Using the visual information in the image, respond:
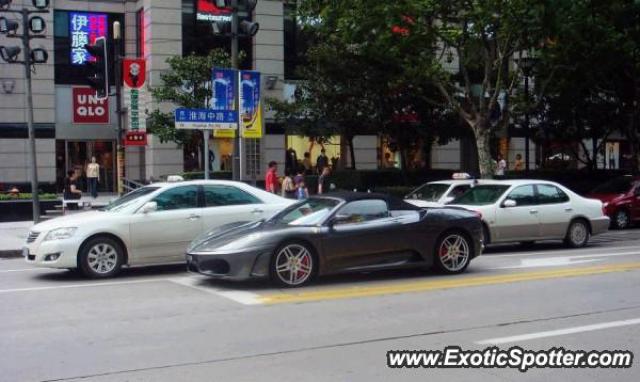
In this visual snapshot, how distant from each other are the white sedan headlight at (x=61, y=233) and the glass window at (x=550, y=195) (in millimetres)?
9457

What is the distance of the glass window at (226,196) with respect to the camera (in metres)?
12.5

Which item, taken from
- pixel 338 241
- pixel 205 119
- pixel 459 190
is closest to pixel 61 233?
pixel 338 241

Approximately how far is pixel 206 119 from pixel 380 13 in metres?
6.11

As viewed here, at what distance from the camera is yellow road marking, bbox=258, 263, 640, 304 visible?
9.53 m

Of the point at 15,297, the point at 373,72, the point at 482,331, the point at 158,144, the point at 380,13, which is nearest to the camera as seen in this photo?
the point at 482,331

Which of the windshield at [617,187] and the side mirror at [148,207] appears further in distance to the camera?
the windshield at [617,187]

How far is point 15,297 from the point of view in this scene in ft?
32.7

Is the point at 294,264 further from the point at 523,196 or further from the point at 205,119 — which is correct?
the point at 523,196

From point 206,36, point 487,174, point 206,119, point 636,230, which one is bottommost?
point 636,230

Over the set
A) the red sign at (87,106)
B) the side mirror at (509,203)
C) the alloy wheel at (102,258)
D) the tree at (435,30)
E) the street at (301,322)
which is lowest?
the street at (301,322)

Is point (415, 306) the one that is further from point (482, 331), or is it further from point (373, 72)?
point (373, 72)

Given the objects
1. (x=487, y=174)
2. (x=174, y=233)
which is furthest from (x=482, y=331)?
(x=487, y=174)

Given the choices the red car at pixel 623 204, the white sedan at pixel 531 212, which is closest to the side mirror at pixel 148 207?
the white sedan at pixel 531 212

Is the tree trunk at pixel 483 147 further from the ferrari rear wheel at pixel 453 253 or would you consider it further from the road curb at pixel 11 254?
the road curb at pixel 11 254
